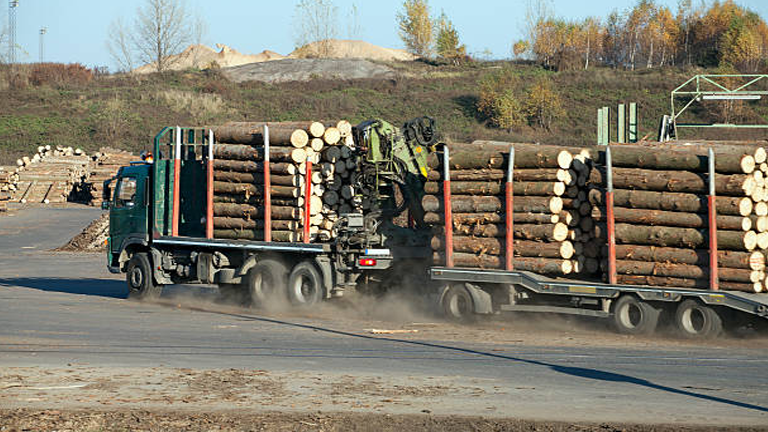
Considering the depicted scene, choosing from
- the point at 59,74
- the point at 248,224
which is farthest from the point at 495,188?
the point at 59,74

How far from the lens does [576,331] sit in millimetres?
16234

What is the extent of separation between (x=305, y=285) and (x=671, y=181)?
24.3 feet

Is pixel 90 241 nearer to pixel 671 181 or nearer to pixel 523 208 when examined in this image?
pixel 523 208

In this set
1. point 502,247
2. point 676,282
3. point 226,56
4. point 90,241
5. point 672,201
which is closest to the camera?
point 676,282

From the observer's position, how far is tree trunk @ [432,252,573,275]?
16.2m

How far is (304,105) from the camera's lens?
7444 cm

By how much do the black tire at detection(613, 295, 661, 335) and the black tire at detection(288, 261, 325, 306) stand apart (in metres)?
5.89

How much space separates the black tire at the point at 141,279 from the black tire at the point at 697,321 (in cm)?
1143

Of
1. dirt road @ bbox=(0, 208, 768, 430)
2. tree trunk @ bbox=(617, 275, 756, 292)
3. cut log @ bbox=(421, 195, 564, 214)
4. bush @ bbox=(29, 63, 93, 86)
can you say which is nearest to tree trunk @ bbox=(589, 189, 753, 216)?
cut log @ bbox=(421, 195, 564, 214)

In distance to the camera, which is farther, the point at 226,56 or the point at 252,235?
the point at 226,56

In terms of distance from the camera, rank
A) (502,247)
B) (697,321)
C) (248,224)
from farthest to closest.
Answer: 1. (248,224)
2. (502,247)
3. (697,321)

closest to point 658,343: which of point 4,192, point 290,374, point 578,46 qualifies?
point 290,374

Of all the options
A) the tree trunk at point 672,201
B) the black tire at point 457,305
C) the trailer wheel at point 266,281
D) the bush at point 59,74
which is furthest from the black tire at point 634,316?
the bush at point 59,74

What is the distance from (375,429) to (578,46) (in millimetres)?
84885
